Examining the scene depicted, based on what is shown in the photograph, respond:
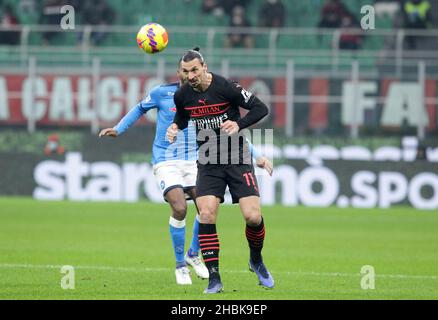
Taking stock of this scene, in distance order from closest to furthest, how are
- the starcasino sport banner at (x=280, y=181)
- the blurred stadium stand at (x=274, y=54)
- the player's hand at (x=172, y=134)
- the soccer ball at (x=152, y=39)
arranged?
1. the player's hand at (x=172, y=134)
2. the soccer ball at (x=152, y=39)
3. the starcasino sport banner at (x=280, y=181)
4. the blurred stadium stand at (x=274, y=54)

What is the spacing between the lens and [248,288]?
10.7m

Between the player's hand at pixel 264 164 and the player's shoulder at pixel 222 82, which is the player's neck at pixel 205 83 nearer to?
the player's shoulder at pixel 222 82

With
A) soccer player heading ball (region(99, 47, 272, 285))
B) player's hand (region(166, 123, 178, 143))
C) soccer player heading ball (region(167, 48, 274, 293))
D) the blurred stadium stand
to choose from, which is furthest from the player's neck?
the blurred stadium stand

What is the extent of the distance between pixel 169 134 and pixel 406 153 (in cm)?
1434

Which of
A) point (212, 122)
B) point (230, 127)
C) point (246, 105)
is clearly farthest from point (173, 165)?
point (230, 127)

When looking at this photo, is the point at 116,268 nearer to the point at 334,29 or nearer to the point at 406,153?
the point at 406,153

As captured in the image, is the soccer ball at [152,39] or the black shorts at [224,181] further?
the soccer ball at [152,39]

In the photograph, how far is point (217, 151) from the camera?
10727 millimetres

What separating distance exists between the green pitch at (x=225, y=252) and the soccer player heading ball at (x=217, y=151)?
587 millimetres

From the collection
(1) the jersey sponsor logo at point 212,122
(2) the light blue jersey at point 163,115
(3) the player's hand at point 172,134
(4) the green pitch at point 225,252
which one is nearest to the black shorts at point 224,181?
(1) the jersey sponsor logo at point 212,122

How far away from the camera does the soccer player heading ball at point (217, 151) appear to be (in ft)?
34.4

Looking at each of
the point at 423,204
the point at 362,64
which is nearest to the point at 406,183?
the point at 423,204

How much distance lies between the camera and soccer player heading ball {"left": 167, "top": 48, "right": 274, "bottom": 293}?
1048 cm

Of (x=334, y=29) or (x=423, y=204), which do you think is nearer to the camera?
(x=423, y=204)
